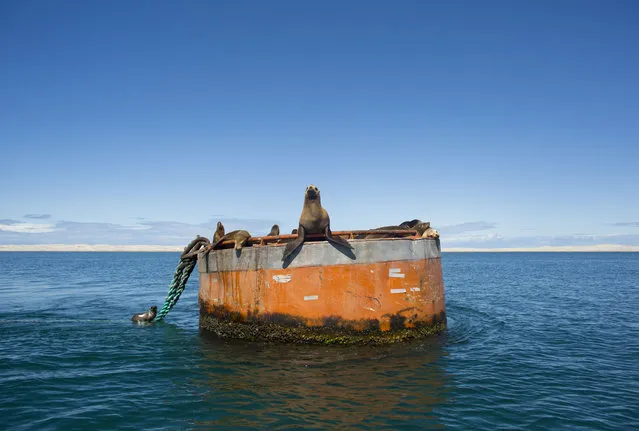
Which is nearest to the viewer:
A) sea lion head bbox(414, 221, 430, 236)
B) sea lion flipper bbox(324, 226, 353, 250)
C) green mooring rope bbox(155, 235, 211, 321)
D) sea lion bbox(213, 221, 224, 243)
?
sea lion flipper bbox(324, 226, 353, 250)

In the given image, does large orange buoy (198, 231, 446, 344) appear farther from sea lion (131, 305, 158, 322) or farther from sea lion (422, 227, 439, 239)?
sea lion (131, 305, 158, 322)

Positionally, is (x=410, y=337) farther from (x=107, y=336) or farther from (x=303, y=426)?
(x=107, y=336)

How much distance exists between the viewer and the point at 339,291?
11125mm

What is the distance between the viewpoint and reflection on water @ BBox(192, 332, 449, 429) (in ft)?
24.7

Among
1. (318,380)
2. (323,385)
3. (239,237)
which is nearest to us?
(323,385)

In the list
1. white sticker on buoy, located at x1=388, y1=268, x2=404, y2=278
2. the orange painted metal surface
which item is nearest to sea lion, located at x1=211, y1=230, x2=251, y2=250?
the orange painted metal surface

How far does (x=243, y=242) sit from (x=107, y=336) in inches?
251

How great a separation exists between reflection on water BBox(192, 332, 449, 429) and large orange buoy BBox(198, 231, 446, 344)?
0.43 m

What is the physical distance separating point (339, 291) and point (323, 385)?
2.71 metres

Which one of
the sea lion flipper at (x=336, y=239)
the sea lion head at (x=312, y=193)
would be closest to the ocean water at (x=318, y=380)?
the sea lion flipper at (x=336, y=239)

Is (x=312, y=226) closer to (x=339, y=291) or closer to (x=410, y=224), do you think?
(x=339, y=291)

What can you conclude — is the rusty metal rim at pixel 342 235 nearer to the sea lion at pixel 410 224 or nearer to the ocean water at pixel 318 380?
the sea lion at pixel 410 224

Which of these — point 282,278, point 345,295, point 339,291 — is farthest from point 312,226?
point 345,295

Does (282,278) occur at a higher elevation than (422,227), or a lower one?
lower
